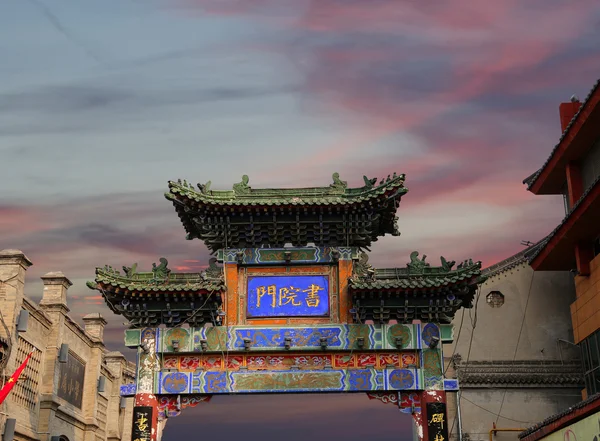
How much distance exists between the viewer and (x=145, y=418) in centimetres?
1994

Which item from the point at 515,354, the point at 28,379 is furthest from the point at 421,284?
the point at 515,354

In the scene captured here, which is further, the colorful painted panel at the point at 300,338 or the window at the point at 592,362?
the window at the point at 592,362

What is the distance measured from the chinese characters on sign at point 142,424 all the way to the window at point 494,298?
19.5 metres

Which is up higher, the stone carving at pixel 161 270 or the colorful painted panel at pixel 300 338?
the stone carving at pixel 161 270

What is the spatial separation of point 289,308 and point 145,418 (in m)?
4.42

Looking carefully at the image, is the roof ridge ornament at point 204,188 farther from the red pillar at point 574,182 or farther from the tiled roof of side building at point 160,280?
the red pillar at point 574,182

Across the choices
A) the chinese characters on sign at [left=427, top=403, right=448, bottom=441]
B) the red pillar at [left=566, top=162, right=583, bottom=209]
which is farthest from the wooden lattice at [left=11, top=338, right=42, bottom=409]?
the red pillar at [left=566, top=162, right=583, bottom=209]

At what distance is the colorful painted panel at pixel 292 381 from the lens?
20062 millimetres

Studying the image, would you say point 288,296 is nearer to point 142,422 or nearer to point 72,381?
point 142,422

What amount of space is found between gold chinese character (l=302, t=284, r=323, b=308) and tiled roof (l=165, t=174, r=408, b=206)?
217 centimetres

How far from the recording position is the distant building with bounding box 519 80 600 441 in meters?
20.8

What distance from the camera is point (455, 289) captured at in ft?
66.5

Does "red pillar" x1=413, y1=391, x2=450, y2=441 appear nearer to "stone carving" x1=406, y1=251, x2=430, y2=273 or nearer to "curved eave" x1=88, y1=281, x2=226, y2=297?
"stone carving" x1=406, y1=251, x2=430, y2=273

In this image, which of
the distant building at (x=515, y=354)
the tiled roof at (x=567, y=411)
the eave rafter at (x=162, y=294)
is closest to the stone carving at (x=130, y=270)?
the eave rafter at (x=162, y=294)
